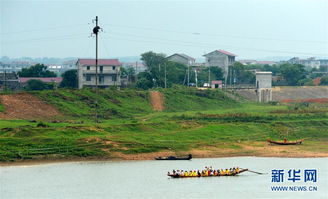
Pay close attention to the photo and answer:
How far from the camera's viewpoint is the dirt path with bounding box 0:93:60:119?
77825 mm

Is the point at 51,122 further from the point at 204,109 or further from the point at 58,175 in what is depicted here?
the point at 204,109

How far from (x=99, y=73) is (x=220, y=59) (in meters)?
53.9

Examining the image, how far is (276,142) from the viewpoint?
7194cm

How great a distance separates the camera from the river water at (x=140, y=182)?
48.6m

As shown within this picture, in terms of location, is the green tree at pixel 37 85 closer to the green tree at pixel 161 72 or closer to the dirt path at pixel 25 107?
the green tree at pixel 161 72

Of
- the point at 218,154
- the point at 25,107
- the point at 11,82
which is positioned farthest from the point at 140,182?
the point at 11,82

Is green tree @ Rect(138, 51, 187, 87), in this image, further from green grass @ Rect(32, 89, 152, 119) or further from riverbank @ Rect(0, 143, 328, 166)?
riverbank @ Rect(0, 143, 328, 166)

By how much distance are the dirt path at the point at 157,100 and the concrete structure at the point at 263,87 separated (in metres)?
33.1

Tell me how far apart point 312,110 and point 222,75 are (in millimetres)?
55000

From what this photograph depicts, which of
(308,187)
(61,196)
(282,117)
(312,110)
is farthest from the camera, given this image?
(312,110)

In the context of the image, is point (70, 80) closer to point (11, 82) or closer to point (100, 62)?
point (100, 62)

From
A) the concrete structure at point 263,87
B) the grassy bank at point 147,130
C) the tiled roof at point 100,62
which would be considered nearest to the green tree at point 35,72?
the tiled roof at point 100,62

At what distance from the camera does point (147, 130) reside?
237ft

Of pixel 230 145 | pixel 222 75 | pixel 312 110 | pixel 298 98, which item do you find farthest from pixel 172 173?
pixel 222 75
